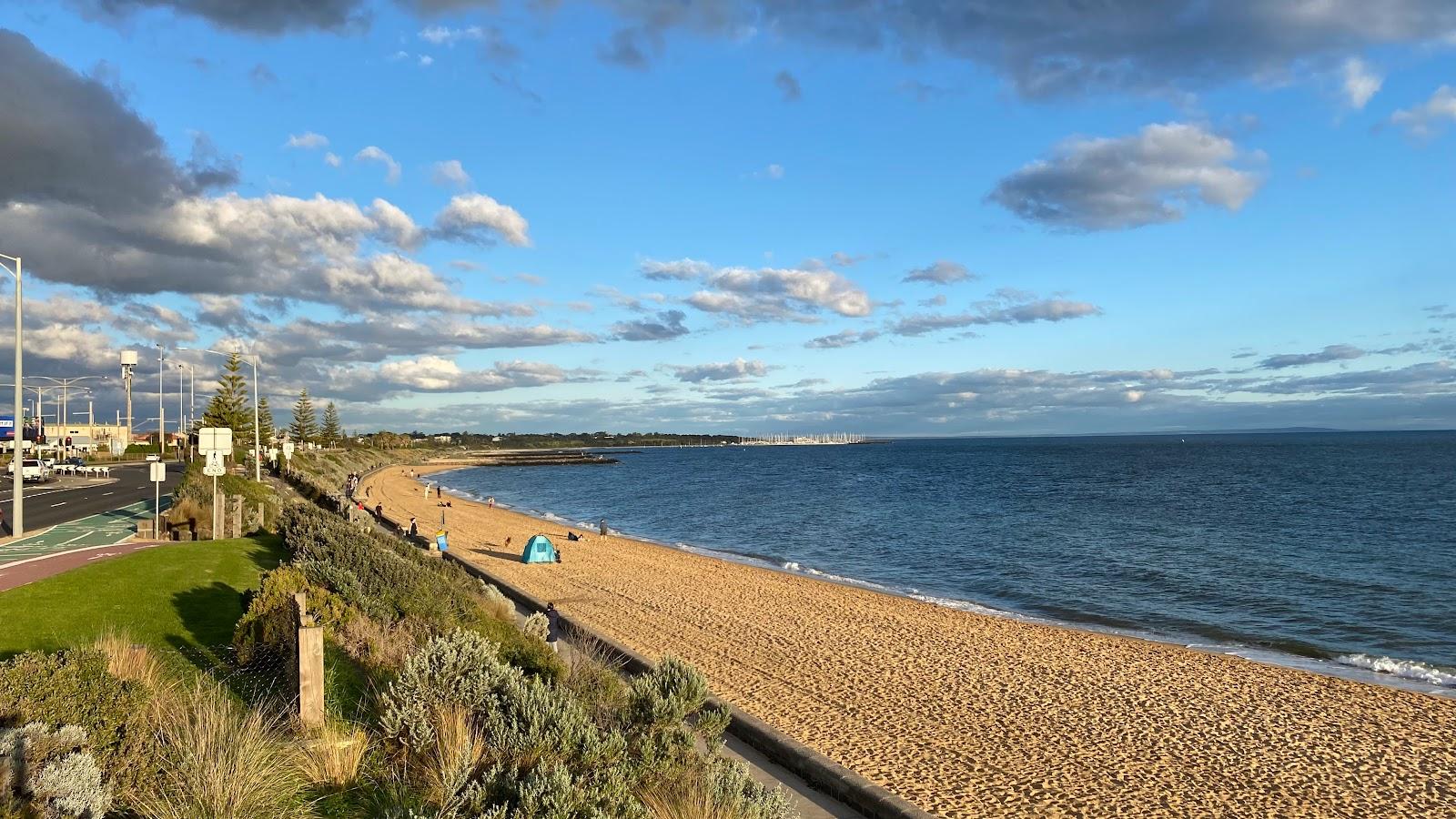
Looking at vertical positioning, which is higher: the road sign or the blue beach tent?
the road sign

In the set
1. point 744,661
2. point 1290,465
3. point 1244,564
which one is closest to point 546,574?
point 744,661

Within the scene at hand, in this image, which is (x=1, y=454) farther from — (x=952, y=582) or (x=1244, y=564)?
(x=1244, y=564)

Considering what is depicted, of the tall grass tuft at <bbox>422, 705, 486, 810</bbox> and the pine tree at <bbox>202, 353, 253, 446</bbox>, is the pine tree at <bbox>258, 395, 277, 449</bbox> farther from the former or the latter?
the tall grass tuft at <bbox>422, 705, 486, 810</bbox>

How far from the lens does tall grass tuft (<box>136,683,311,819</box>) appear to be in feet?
18.9

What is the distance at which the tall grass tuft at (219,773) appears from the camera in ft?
18.9

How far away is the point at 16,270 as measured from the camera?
776 inches

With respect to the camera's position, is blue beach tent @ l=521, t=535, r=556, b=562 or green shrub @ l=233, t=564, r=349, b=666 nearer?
green shrub @ l=233, t=564, r=349, b=666

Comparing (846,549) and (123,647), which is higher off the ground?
(123,647)

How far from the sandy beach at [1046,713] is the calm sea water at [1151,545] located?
383cm

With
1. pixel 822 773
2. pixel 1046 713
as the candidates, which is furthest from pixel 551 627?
pixel 1046 713

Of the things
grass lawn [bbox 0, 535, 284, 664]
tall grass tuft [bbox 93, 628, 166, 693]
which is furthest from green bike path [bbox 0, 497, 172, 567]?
tall grass tuft [bbox 93, 628, 166, 693]

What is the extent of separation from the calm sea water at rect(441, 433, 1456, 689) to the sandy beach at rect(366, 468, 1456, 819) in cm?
383

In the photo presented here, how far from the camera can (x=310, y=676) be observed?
26.1ft

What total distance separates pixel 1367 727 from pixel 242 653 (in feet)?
49.8
